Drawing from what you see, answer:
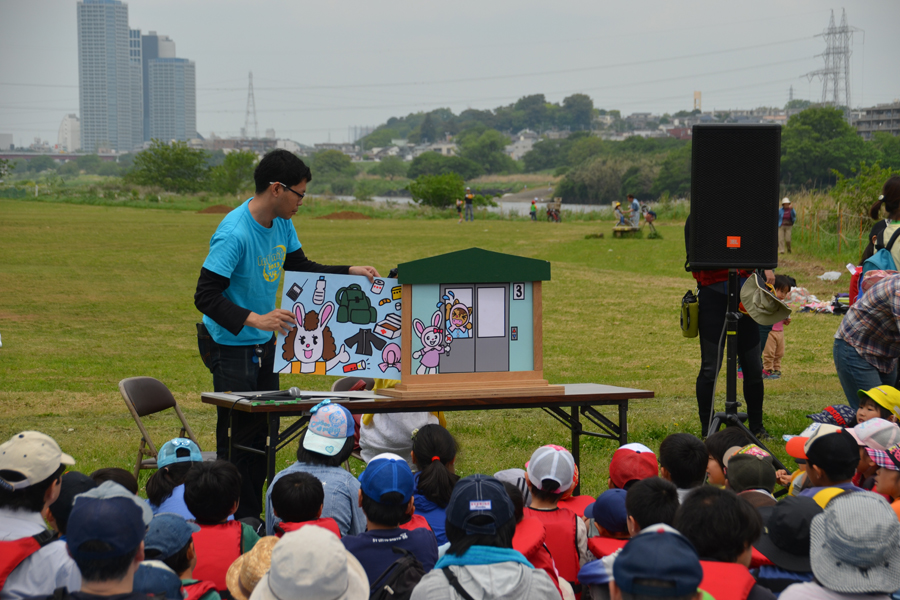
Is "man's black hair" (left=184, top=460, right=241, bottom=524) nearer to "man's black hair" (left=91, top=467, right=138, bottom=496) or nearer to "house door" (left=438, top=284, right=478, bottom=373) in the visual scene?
"man's black hair" (left=91, top=467, right=138, bottom=496)

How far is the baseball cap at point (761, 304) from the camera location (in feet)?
20.5

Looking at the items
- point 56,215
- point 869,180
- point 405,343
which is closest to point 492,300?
point 405,343

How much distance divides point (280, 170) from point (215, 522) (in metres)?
2.06

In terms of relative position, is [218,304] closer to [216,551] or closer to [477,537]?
Result: [216,551]

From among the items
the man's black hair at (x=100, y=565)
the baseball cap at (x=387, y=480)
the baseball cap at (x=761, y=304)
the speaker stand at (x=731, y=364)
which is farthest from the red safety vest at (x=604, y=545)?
the baseball cap at (x=761, y=304)

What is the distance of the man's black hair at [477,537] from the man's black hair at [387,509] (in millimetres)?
466

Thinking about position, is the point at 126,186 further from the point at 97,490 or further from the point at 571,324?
the point at 97,490

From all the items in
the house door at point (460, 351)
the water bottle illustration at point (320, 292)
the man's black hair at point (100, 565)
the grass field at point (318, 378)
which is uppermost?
the water bottle illustration at point (320, 292)

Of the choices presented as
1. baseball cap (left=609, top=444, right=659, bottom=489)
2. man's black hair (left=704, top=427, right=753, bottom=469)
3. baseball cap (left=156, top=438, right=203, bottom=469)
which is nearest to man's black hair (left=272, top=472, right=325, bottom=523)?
baseball cap (left=156, top=438, right=203, bottom=469)

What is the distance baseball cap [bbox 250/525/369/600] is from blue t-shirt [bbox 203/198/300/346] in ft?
7.91

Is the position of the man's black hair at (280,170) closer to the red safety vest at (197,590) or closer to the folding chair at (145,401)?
the folding chair at (145,401)

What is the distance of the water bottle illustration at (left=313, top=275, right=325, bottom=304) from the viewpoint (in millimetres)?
5207

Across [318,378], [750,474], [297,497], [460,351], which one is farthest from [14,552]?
[318,378]

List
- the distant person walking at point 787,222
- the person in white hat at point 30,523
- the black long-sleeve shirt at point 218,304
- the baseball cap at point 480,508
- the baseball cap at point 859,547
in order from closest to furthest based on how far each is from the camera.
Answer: the baseball cap at point 859,547 → the baseball cap at point 480,508 → the person in white hat at point 30,523 → the black long-sleeve shirt at point 218,304 → the distant person walking at point 787,222
